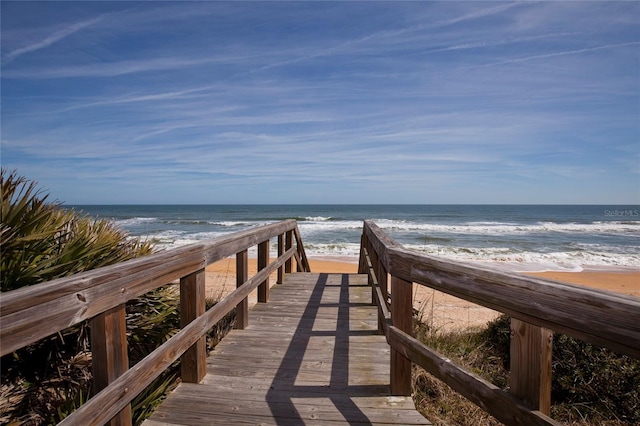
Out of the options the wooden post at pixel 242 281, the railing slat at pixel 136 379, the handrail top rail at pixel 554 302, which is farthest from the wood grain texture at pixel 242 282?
the handrail top rail at pixel 554 302

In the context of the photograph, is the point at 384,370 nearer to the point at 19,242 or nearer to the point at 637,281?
the point at 19,242

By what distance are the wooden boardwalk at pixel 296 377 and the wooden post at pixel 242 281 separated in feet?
0.41

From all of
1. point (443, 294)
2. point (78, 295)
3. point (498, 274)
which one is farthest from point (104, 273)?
point (443, 294)

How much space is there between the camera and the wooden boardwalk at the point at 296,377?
8.69 feet

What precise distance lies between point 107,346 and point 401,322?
1848 mm

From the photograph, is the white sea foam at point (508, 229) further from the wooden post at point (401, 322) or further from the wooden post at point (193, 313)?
the wooden post at point (193, 313)

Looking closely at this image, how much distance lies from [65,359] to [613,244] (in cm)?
2945

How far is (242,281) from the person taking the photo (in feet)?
13.7

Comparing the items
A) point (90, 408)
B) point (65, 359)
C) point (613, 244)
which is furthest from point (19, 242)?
point (613, 244)

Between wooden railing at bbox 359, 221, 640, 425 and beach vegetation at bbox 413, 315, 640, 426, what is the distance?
1.23 m

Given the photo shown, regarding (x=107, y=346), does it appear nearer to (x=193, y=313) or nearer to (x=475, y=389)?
(x=193, y=313)

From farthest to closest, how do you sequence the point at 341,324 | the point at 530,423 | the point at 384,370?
the point at 341,324, the point at 384,370, the point at 530,423

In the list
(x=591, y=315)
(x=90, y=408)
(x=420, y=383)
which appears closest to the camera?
(x=591, y=315)

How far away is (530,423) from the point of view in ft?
5.35
